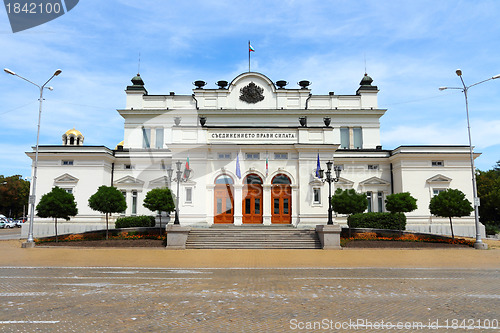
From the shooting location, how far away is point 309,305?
8617 mm

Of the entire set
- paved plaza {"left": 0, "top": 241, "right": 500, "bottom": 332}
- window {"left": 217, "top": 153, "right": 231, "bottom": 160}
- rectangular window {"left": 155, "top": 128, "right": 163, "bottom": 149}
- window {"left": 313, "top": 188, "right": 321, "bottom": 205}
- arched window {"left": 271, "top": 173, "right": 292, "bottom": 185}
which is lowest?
paved plaza {"left": 0, "top": 241, "right": 500, "bottom": 332}

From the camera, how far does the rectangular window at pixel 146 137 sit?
42.6 m

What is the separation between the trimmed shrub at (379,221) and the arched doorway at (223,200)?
1031 centimetres

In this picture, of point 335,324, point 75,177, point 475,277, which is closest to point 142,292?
point 335,324

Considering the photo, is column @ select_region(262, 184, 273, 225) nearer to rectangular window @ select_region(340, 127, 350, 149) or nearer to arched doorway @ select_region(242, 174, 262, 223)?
arched doorway @ select_region(242, 174, 262, 223)

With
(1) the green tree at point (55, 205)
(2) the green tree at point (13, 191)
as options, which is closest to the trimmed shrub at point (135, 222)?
(1) the green tree at point (55, 205)

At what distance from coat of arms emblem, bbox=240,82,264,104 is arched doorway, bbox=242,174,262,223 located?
14.4m

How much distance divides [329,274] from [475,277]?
513 centimetres

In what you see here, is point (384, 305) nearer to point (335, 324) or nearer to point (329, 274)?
point (335, 324)

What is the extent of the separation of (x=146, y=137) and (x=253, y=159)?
1728cm

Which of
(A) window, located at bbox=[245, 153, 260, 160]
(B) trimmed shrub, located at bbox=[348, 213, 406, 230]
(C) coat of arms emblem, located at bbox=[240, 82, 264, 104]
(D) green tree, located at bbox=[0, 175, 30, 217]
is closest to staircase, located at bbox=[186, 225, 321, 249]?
(B) trimmed shrub, located at bbox=[348, 213, 406, 230]

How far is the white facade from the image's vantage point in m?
30.6

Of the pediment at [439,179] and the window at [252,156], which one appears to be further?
the pediment at [439,179]

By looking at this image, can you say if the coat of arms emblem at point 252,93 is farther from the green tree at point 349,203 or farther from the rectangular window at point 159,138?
the green tree at point 349,203
